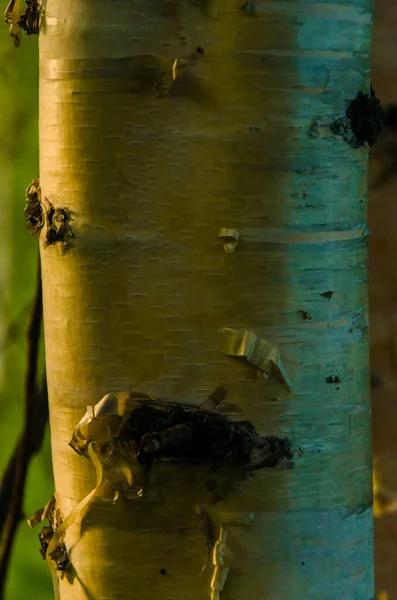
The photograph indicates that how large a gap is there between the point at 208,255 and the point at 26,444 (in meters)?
0.46

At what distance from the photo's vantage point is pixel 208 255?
52 centimetres

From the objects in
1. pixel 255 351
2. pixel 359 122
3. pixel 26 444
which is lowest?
pixel 26 444

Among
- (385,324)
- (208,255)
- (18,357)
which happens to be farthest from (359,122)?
(18,357)

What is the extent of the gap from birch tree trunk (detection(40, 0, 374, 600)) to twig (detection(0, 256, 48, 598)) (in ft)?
1.11

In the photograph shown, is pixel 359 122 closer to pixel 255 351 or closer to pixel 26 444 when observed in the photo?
pixel 255 351

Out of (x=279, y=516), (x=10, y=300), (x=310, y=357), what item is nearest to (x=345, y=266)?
(x=310, y=357)

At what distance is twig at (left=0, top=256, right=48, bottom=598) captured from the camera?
883 millimetres

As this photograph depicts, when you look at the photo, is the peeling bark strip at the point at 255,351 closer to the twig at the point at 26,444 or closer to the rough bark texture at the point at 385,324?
the rough bark texture at the point at 385,324

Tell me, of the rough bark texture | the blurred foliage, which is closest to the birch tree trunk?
the rough bark texture

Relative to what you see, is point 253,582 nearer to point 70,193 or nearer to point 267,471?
point 267,471

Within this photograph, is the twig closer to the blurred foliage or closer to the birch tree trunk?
the blurred foliage

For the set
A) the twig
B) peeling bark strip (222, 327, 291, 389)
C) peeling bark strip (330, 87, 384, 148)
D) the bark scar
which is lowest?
the twig

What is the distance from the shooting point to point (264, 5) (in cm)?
51

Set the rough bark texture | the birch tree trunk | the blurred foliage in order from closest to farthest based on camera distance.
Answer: the birch tree trunk
the rough bark texture
the blurred foliage
